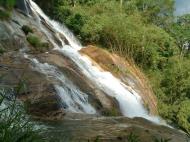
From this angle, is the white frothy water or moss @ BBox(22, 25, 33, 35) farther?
moss @ BBox(22, 25, 33, 35)

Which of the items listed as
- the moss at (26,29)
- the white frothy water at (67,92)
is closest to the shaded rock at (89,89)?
the white frothy water at (67,92)

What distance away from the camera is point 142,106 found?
29688 mm

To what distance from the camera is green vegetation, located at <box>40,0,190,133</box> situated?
38719 mm

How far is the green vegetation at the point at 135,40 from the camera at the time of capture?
38719 mm

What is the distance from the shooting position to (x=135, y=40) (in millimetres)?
41219

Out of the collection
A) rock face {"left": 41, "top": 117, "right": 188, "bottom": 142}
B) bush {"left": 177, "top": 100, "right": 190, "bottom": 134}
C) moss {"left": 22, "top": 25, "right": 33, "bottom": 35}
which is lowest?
bush {"left": 177, "top": 100, "right": 190, "bottom": 134}

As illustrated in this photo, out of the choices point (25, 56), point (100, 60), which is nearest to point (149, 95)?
point (100, 60)

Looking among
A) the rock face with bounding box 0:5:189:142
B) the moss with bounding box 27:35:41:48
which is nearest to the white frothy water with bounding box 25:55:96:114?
the rock face with bounding box 0:5:189:142

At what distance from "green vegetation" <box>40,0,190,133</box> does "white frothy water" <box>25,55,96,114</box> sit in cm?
1421

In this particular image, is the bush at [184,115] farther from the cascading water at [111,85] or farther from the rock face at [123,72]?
the cascading water at [111,85]

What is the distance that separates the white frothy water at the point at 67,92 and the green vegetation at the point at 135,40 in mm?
14210

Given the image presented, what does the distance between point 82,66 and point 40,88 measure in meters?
10.7

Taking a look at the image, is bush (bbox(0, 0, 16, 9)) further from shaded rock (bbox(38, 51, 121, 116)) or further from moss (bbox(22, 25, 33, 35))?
moss (bbox(22, 25, 33, 35))

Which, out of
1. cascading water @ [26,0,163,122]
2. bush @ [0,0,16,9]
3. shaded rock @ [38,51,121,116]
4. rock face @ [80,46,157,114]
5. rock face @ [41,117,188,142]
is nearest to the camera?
bush @ [0,0,16,9]
